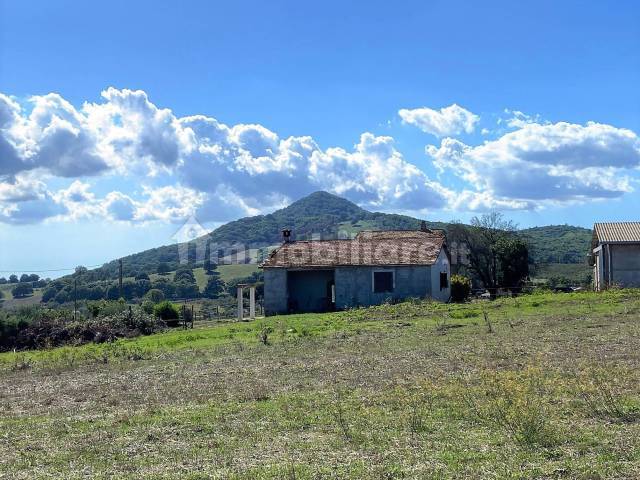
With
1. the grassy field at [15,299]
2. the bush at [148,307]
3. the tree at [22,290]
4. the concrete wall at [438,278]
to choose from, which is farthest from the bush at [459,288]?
the tree at [22,290]

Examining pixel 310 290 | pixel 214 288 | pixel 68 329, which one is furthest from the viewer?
pixel 214 288

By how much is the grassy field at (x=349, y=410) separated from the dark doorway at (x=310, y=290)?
20.9 metres

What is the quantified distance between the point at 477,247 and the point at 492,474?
58.4m

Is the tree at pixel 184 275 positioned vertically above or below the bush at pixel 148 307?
above

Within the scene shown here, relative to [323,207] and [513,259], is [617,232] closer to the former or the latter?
[513,259]

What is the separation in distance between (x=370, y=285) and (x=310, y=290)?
14.7 feet

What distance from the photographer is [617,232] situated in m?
42.9

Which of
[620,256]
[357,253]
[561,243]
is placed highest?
[561,243]

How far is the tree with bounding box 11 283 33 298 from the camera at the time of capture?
82.9 meters

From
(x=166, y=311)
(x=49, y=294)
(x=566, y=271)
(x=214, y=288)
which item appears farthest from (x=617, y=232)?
(x=49, y=294)

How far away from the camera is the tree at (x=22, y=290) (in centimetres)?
8294

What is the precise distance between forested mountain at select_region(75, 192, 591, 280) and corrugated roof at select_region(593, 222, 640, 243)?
3923 cm

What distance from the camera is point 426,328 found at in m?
25.8

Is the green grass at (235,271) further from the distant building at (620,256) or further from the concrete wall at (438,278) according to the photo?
the distant building at (620,256)
